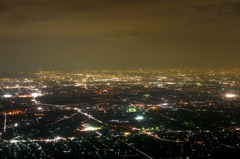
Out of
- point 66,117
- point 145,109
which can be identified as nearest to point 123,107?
point 145,109

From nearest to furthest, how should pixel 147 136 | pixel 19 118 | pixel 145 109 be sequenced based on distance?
pixel 147 136 → pixel 19 118 → pixel 145 109

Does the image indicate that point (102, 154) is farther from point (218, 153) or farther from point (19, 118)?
point (19, 118)

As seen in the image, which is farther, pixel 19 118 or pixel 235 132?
pixel 19 118

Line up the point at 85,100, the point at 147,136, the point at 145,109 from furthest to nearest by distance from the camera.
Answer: the point at 85,100
the point at 145,109
the point at 147,136

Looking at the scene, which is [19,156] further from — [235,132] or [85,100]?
[85,100]

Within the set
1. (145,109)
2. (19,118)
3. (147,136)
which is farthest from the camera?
(145,109)

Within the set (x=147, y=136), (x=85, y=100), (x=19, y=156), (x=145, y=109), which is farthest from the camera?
(x=85, y=100)

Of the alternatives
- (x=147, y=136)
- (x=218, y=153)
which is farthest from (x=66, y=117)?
(x=218, y=153)

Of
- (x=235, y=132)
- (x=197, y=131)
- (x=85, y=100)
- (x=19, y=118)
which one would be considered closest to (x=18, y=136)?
(x=19, y=118)

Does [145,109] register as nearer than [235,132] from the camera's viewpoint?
No
